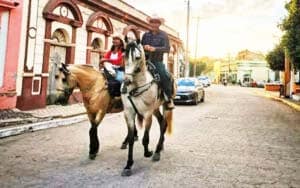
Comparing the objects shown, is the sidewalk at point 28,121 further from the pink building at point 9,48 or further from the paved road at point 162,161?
the pink building at point 9,48

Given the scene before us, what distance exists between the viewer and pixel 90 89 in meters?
6.36

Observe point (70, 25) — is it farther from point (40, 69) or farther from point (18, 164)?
point (18, 164)

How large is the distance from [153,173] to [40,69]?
31.3 ft

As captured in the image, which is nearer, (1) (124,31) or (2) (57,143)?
(2) (57,143)

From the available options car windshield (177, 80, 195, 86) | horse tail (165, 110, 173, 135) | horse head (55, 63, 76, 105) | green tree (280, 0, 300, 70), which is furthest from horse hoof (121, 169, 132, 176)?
car windshield (177, 80, 195, 86)

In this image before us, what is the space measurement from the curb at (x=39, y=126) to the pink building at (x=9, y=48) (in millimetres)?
2148

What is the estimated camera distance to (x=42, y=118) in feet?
35.2

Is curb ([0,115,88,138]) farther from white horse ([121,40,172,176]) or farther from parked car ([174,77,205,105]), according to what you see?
parked car ([174,77,205,105])

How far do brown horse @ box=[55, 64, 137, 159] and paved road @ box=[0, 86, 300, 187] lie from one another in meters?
0.61

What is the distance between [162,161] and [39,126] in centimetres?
486

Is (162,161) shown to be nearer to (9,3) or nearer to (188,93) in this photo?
(9,3)

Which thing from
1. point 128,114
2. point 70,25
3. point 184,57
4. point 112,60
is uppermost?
point 184,57

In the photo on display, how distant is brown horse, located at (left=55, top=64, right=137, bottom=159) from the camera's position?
19.9ft

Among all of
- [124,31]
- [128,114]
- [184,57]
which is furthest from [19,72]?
[184,57]
